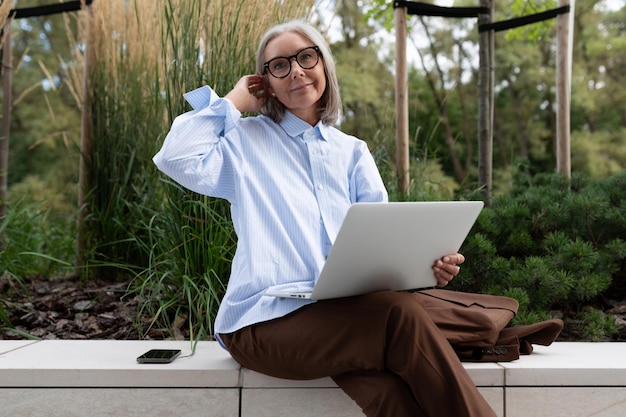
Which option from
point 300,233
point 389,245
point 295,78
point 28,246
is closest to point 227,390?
point 300,233

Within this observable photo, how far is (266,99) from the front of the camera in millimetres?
1979

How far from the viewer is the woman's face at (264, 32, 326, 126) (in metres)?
1.89

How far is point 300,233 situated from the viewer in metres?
1.81

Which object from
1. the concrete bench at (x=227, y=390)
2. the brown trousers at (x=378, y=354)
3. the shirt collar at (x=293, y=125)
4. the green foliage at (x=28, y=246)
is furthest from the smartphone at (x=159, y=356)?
the green foliage at (x=28, y=246)

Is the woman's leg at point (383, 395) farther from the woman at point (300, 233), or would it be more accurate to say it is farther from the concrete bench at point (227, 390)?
the concrete bench at point (227, 390)

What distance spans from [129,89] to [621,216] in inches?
86.9

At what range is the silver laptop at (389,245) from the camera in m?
1.46

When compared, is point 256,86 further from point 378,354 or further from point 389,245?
point 378,354

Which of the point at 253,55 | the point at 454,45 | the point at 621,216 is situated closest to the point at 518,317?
the point at 621,216

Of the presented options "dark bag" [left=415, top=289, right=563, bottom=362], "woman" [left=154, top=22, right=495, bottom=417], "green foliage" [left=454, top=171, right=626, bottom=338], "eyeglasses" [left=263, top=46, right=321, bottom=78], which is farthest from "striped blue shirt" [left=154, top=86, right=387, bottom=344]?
"green foliage" [left=454, top=171, right=626, bottom=338]

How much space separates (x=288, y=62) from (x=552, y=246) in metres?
1.47

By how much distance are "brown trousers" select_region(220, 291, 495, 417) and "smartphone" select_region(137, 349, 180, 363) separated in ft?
1.02

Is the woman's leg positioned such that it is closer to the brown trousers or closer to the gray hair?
the brown trousers

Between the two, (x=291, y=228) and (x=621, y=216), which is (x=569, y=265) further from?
(x=291, y=228)
